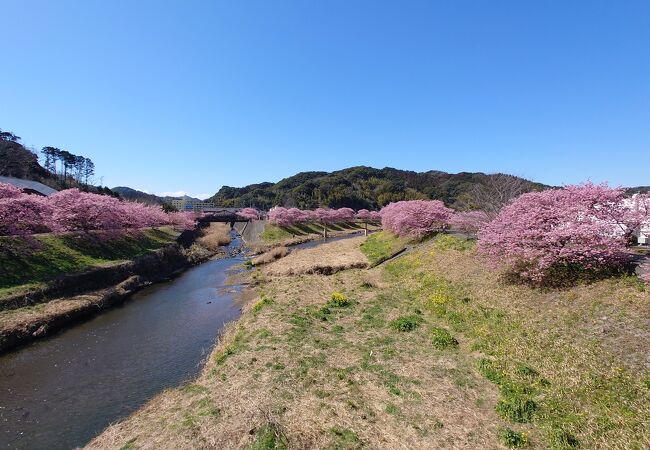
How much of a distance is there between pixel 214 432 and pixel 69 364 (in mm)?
11104

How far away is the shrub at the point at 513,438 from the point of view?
291 inches

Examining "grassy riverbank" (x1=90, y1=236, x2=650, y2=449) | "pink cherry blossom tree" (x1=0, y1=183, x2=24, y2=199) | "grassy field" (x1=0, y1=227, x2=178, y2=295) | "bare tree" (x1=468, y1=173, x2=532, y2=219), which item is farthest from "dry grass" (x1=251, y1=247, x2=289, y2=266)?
"bare tree" (x1=468, y1=173, x2=532, y2=219)

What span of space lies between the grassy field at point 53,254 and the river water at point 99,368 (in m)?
5.89

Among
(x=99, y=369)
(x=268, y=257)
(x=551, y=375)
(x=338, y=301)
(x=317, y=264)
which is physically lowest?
(x=99, y=369)

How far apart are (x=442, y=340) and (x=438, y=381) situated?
2867 mm

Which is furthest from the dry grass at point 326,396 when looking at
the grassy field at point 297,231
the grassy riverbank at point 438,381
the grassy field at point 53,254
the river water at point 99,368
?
the grassy field at point 297,231

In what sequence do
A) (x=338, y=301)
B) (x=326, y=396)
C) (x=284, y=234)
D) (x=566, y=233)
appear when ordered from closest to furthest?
(x=326, y=396) → (x=566, y=233) → (x=338, y=301) → (x=284, y=234)

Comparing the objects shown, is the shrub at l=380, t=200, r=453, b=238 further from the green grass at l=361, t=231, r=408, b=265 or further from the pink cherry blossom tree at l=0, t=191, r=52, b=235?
the pink cherry blossom tree at l=0, t=191, r=52, b=235

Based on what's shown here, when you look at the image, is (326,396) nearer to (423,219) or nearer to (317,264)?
(317,264)

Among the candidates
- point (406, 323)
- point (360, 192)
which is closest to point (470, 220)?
point (406, 323)

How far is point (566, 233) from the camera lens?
1329 cm

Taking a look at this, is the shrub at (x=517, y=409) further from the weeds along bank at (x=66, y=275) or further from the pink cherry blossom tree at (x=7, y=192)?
the pink cherry blossom tree at (x=7, y=192)

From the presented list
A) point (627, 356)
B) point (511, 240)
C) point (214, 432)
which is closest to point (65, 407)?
point (214, 432)

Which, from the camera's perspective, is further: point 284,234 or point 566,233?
point 284,234
